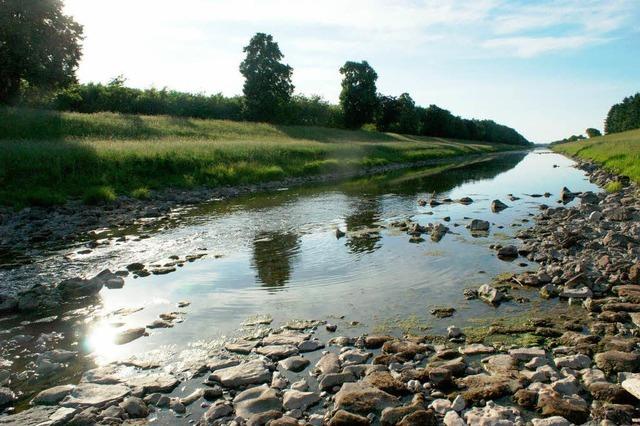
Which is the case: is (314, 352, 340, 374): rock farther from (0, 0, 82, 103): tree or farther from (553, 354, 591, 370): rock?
(0, 0, 82, 103): tree

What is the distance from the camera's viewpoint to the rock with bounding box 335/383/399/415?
640 centimetres

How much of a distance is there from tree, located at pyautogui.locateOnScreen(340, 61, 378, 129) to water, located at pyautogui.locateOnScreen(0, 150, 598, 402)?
99248 mm

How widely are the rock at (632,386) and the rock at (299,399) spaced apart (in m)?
4.12

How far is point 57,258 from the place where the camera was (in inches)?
619

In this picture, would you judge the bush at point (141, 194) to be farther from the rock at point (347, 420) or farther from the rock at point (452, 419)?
the rock at point (452, 419)

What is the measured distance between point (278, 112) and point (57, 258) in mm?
83272

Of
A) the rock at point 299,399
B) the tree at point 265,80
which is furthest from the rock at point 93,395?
the tree at point 265,80

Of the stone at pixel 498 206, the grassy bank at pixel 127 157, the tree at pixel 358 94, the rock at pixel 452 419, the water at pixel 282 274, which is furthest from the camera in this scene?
the tree at pixel 358 94

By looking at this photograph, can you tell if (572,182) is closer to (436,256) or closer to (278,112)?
(436,256)

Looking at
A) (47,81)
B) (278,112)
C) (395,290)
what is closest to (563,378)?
(395,290)

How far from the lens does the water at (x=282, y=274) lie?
31.5 ft

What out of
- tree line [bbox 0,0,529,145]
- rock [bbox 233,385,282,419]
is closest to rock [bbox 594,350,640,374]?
rock [bbox 233,385,282,419]

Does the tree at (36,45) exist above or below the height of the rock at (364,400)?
above

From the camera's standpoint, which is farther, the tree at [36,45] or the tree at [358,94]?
the tree at [358,94]
